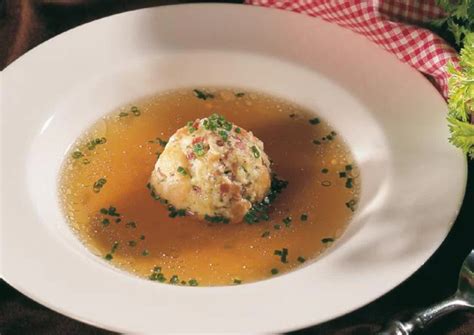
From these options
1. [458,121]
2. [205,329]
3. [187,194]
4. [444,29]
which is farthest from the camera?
[444,29]

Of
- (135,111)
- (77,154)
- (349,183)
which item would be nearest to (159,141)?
(135,111)

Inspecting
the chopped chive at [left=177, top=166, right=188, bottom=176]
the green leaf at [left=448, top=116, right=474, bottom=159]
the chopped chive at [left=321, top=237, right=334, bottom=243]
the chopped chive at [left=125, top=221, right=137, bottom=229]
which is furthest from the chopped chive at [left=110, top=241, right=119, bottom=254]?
the green leaf at [left=448, top=116, right=474, bottom=159]

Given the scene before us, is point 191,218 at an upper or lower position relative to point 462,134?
lower

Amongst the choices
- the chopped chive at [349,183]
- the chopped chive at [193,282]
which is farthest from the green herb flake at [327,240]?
the chopped chive at [193,282]

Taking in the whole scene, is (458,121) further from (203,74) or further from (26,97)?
(26,97)

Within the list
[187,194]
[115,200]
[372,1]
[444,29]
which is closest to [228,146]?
[187,194]

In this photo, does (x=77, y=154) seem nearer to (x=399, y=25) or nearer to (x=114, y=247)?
(x=114, y=247)
